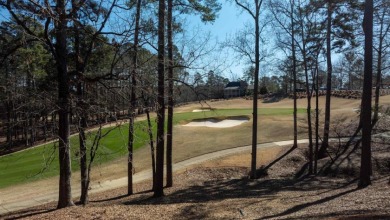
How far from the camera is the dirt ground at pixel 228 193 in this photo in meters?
9.67

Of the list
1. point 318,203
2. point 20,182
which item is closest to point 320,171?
point 318,203

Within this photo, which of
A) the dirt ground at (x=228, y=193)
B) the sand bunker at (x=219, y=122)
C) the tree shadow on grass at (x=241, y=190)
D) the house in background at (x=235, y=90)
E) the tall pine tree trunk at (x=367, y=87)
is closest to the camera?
the dirt ground at (x=228, y=193)

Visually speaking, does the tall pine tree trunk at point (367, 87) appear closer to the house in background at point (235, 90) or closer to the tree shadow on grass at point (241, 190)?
the tree shadow on grass at point (241, 190)

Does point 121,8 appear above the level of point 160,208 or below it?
above

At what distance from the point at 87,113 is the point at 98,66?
592 centimetres

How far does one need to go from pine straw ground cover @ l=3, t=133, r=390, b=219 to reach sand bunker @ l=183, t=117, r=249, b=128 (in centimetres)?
1305

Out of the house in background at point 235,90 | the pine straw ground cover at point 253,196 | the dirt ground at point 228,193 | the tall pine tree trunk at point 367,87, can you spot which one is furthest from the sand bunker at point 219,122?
the house in background at point 235,90

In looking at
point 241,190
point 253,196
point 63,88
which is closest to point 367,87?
point 253,196

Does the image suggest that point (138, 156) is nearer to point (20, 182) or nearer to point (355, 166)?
point (20, 182)

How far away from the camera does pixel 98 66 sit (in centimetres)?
1619

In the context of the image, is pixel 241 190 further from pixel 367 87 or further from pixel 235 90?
pixel 235 90

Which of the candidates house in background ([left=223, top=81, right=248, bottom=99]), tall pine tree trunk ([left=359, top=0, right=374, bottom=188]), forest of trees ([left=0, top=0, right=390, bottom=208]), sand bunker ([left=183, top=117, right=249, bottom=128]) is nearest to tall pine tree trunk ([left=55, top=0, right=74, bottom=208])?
forest of trees ([left=0, top=0, right=390, bottom=208])

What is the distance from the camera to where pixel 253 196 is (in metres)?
13.9

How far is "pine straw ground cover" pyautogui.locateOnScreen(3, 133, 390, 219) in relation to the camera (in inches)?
374
